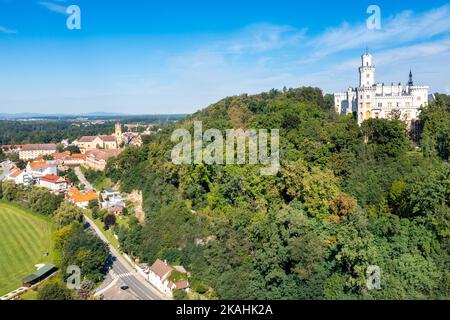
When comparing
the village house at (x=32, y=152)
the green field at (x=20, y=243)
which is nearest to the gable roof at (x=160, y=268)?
the green field at (x=20, y=243)

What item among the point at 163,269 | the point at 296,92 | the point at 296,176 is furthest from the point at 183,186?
the point at 296,92

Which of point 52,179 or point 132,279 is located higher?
point 52,179

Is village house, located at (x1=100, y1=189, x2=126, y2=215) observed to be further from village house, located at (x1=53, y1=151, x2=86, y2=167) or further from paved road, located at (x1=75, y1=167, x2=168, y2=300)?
village house, located at (x1=53, y1=151, x2=86, y2=167)

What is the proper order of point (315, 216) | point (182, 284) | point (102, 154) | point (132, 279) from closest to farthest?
point (315, 216) → point (182, 284) → point (132, 279) → point (102, 154)

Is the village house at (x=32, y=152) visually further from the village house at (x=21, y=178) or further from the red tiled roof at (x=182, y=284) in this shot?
the red tiled roof at (x=182, y=284)

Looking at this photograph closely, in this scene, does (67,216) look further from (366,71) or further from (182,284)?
(366,71)

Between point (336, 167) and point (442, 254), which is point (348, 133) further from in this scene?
point (442, 254)

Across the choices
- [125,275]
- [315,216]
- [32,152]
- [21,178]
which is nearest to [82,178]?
[21,178]

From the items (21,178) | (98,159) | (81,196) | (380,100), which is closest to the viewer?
(380,100)
